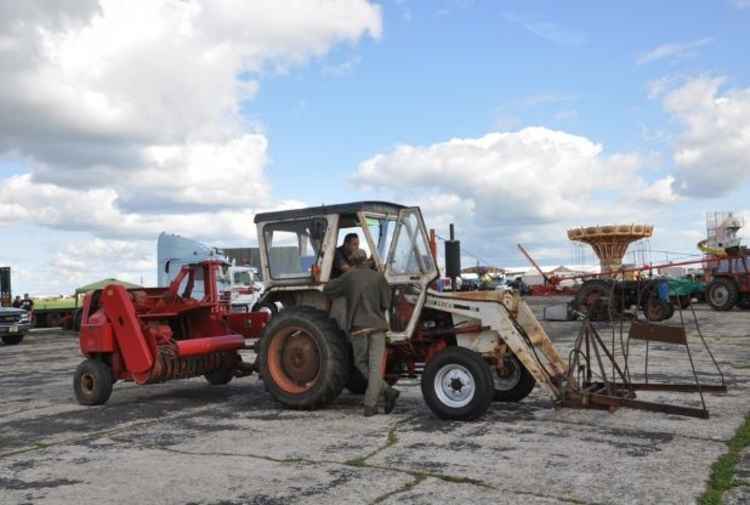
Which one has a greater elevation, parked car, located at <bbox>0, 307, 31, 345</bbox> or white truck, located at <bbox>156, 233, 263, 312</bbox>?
white truck, located at <bbox>156, 233, 263, 312</bbox>

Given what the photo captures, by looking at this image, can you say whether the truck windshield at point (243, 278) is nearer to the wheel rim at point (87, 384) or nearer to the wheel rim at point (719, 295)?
the wheel rim at point (719, 295)

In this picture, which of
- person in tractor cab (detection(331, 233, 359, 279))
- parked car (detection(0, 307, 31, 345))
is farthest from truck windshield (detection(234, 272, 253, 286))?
person in tractor cab (detection(331, 233, 359, 279))

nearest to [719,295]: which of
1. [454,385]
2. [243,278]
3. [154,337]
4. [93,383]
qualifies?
[243,278]

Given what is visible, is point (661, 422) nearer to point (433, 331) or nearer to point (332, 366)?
point (433, 331)

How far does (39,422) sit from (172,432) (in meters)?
1.84

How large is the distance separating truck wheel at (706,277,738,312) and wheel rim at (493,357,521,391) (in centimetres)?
2159

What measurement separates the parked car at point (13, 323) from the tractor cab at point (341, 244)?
17.3 m

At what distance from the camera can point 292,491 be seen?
4953 mm

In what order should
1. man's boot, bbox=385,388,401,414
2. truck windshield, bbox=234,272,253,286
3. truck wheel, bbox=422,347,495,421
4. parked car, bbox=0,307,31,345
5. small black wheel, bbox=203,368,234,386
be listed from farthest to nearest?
truck windshield, bbox=234,272,253,286, parked car, bbox=0,307,31,345, small black wheel, bbox=203,368,234,386, man's boot, bbox=385,388,401,414, truck wheel, bbox=422,347,495,421

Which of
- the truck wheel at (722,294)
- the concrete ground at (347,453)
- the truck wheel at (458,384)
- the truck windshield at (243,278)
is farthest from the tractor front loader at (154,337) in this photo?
the truck wheel at (722,294)

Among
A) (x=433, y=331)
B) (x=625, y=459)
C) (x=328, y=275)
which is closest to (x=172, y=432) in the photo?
(x=328, y=275)

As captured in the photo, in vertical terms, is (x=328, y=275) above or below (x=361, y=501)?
above

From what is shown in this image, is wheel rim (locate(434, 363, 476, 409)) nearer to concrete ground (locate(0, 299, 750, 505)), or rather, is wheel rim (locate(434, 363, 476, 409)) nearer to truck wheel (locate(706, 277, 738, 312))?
concrete ground (locate(0, 299, 750, 505))

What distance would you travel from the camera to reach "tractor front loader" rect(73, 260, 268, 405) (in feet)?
28.4
